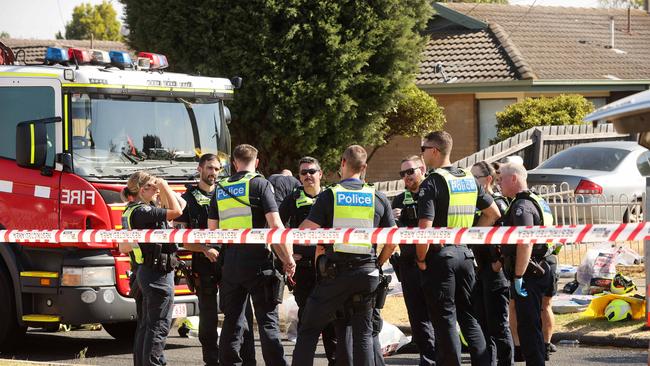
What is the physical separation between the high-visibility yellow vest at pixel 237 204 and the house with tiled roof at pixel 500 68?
18619 mm

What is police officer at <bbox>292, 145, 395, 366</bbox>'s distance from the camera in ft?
25.7

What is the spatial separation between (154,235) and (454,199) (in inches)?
89.0

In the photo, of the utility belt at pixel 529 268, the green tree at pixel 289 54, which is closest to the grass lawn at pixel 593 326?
the utility belt at pixel 529 268

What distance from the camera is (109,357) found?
10.7 m

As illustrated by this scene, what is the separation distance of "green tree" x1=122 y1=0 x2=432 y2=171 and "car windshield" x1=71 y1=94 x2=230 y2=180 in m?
8.00

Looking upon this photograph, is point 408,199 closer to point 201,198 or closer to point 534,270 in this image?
point 534,270

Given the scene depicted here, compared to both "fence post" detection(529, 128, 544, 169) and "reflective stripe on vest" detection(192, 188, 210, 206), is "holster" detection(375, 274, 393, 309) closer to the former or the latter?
"reflective stripe on vest" detection(192, 188, 210, 206)

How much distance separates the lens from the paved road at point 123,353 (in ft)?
32.7

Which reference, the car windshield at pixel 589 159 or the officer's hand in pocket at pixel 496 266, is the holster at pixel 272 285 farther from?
the car windshield at pixel 589 159

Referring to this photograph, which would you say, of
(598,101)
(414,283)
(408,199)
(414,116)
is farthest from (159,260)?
(598,101)

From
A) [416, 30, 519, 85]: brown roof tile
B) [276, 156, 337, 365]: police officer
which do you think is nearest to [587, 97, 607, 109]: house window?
[416, 30, 519, 85]: brown roof tile

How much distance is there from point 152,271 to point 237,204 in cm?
83

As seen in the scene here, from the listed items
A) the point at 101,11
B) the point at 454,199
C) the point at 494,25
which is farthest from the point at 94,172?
the point at 101,11

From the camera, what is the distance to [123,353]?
10.9 meters
